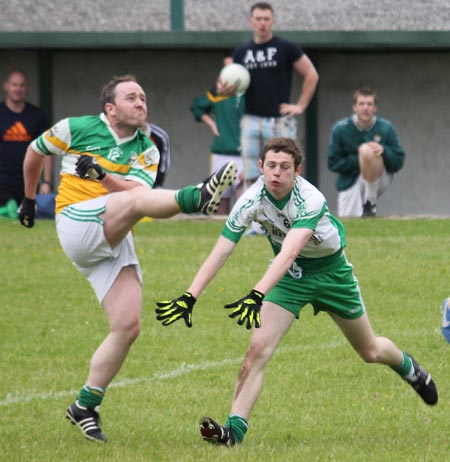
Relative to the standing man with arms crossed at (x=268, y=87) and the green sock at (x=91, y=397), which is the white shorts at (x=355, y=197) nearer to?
the standing man with arms crossed at (x=268, y=87)

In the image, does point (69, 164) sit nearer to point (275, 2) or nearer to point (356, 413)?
point (356, 413)

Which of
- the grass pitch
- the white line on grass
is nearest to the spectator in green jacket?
the grass pitch

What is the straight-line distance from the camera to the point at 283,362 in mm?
10695

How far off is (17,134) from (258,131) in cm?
395

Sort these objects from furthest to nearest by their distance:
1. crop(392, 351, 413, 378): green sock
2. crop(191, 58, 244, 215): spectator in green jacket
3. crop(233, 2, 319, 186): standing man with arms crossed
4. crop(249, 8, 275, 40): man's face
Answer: crop(191, 58, 244, 215): spectator in green jacket, crop(233, 2, 319, 186): standing man with arms crossed, crop(249, 8, 275, 40): man's face, crop(392, 351, 413, 378): green sock

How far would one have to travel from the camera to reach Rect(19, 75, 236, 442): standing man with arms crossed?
7.99m

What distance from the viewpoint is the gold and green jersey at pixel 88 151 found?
8500 mm

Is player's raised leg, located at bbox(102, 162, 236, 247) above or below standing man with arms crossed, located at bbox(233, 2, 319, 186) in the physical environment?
above

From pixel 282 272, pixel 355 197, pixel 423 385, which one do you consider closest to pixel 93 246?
pixel 282 272

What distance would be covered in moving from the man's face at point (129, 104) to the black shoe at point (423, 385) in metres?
2.26

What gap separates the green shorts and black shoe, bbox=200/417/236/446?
0.78 metres

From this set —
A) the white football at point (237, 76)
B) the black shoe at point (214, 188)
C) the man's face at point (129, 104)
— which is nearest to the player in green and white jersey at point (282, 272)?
the black shoe at point (214, 188)

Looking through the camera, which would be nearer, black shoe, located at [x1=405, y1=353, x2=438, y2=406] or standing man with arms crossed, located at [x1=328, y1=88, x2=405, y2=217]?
black shoe, located at [x1=405, y1=353, x2=438, y2=406]

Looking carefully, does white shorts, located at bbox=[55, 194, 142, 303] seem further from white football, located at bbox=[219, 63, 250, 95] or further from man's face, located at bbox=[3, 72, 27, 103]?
man's face, located at bbox=[3, 72, 27, 103]
